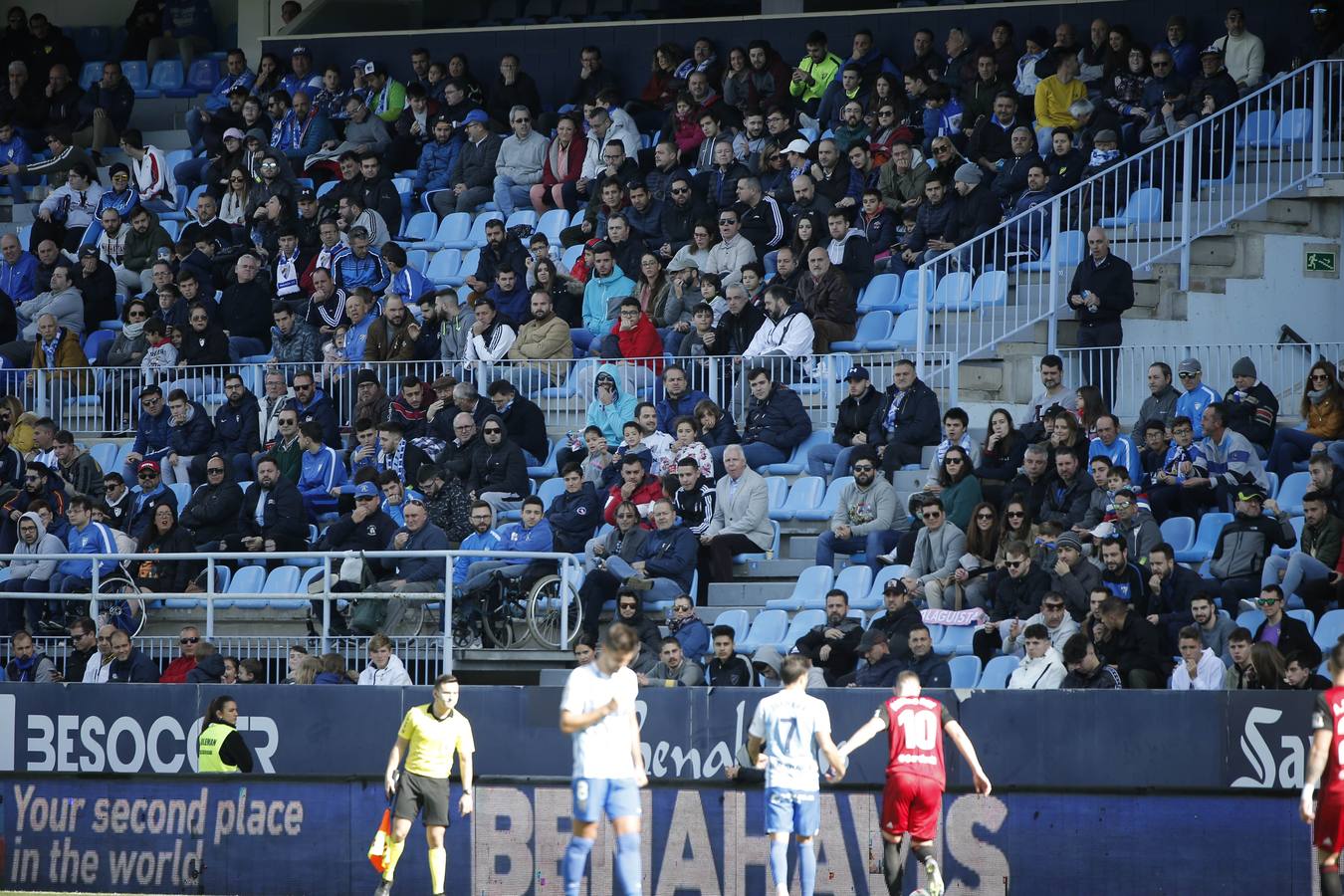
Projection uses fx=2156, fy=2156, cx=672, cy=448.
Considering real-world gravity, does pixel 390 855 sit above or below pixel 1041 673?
below

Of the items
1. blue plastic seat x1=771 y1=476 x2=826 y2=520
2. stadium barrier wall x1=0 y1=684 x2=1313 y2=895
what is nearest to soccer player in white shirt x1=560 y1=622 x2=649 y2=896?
stadium barrier wall x1=0 y1=684 x2=1313 y2=895

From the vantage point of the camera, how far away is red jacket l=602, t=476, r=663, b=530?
1812 cm

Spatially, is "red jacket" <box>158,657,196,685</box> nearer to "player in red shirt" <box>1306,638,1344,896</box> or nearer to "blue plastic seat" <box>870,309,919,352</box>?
"blue plastic seat" <box>870,309,919,352</box>

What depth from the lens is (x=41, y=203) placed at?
26.5 meters

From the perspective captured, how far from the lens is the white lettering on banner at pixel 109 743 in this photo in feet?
50.5

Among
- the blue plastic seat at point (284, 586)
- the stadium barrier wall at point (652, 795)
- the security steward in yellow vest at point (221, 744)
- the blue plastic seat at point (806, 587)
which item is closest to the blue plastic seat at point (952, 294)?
the blue plastic seat at point (806, 587)

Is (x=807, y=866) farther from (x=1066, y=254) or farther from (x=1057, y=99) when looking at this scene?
(x=1057, y=99)

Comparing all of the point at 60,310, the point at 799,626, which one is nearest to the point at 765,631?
the point at 799,626

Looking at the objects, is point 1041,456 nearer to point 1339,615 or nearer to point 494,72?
point 1339,615

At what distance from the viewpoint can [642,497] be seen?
59.9ft

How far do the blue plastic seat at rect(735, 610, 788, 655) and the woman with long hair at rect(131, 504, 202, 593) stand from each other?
5.17m

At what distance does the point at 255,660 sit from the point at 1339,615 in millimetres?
8116

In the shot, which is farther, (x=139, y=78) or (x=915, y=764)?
(x=139, y=78)

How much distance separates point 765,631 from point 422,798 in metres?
4.56
